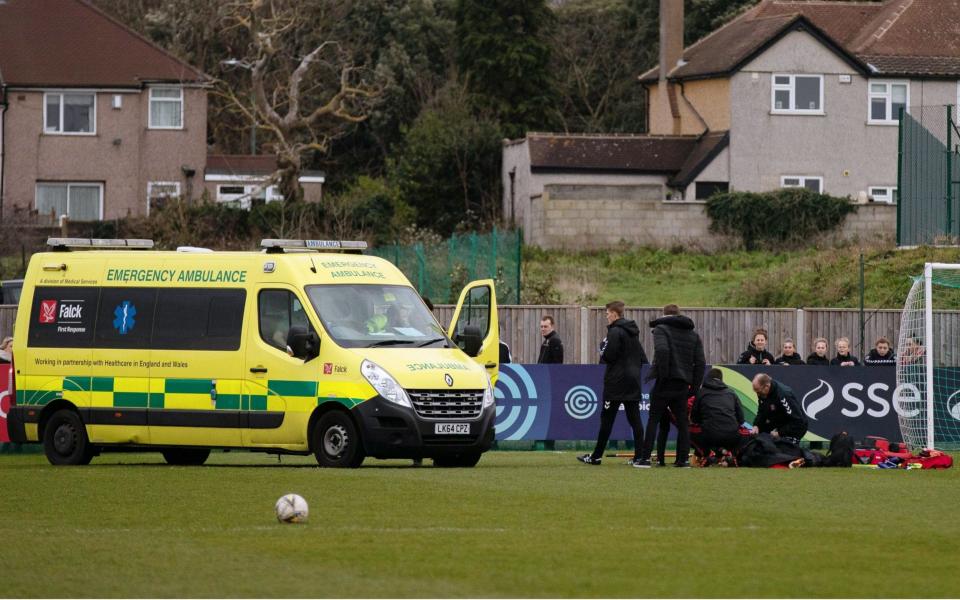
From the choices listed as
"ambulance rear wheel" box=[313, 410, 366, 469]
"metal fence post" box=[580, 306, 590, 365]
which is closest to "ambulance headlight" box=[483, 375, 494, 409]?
"ambulance rear wheel" box=[313, 410, 366, 469]

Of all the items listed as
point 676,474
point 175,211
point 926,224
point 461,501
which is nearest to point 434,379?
point 676,474

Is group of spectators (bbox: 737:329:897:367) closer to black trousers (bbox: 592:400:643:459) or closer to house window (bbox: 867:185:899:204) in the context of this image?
A: black trousers (bbox: 592:400:643:459)

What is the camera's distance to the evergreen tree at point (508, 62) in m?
64.9

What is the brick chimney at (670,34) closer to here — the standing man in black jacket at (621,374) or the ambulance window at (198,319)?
the standing man in black jacket at (621,374)

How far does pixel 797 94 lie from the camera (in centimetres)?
5500

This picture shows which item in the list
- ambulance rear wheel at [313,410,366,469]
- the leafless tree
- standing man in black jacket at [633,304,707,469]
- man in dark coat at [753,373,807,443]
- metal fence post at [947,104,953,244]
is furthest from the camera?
the leafless tree

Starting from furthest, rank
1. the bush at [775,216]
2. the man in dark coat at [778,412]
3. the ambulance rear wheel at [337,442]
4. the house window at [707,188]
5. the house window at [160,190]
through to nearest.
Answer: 1. the house window at [707,188]
2. the house window at [160,190]
3. the bush at [775,216]
4. the man in dark coat at [778,412]
5. the ambulance rear wheel at [337,442]

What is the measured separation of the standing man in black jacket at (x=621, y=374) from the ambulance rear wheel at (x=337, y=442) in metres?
3.10

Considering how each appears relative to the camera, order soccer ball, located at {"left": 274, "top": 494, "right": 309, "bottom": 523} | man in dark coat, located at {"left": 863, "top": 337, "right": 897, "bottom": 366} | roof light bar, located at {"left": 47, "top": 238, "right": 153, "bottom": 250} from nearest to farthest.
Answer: soccer ball, located at {"left": 274, "top": 494, "right": 309, "bottom": 523} → roof light bar, located at {"left": 47, "top": 238, "right": 153, "bottom": 250} → man in dark coat, located at {"left": 863, "top": 337, "right": 897, "bottom": 366}

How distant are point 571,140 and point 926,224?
19.2m

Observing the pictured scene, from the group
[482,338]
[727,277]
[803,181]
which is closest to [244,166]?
[803,181]

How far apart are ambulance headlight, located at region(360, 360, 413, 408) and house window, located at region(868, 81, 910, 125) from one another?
131 ft

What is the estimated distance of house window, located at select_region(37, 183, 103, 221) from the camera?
54.8 metres

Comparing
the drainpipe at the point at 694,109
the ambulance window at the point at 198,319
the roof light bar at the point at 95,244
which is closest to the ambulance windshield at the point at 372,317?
the ambulance window at the point at 198,319
